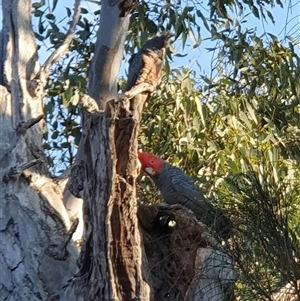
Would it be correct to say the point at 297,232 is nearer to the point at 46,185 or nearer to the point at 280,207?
the point at 280,207

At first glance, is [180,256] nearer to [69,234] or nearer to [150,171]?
[69,234]

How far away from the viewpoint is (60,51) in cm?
308

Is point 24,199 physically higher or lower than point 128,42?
lower

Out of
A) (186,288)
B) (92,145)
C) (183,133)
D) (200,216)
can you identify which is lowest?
(186,288)

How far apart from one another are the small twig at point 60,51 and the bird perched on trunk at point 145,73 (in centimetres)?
42

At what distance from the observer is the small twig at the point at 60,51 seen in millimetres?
2922

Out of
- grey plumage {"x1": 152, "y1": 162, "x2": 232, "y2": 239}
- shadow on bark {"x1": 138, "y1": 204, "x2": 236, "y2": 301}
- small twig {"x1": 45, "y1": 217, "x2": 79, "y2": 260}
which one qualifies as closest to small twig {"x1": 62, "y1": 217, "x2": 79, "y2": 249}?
small twig {"x1": 45, "y1": 217, "x2": 79, "y2": 260}

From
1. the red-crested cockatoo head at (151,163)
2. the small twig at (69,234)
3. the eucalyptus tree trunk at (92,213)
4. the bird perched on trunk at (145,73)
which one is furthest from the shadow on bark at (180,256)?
the red-crested cockatoo head at (151,163)

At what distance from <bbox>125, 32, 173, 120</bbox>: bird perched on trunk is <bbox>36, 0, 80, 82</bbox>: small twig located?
42cm

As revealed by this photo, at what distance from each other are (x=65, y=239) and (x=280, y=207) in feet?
2.93

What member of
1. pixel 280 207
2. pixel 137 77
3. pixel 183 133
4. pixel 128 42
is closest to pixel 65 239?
pixel 137 77

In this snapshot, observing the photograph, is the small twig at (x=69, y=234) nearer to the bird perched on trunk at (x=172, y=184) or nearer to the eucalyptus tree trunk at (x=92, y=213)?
the eucalyptus tree trunk at (x=92, y=213)

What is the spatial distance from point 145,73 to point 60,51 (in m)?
0.73

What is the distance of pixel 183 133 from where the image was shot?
3.68 m
